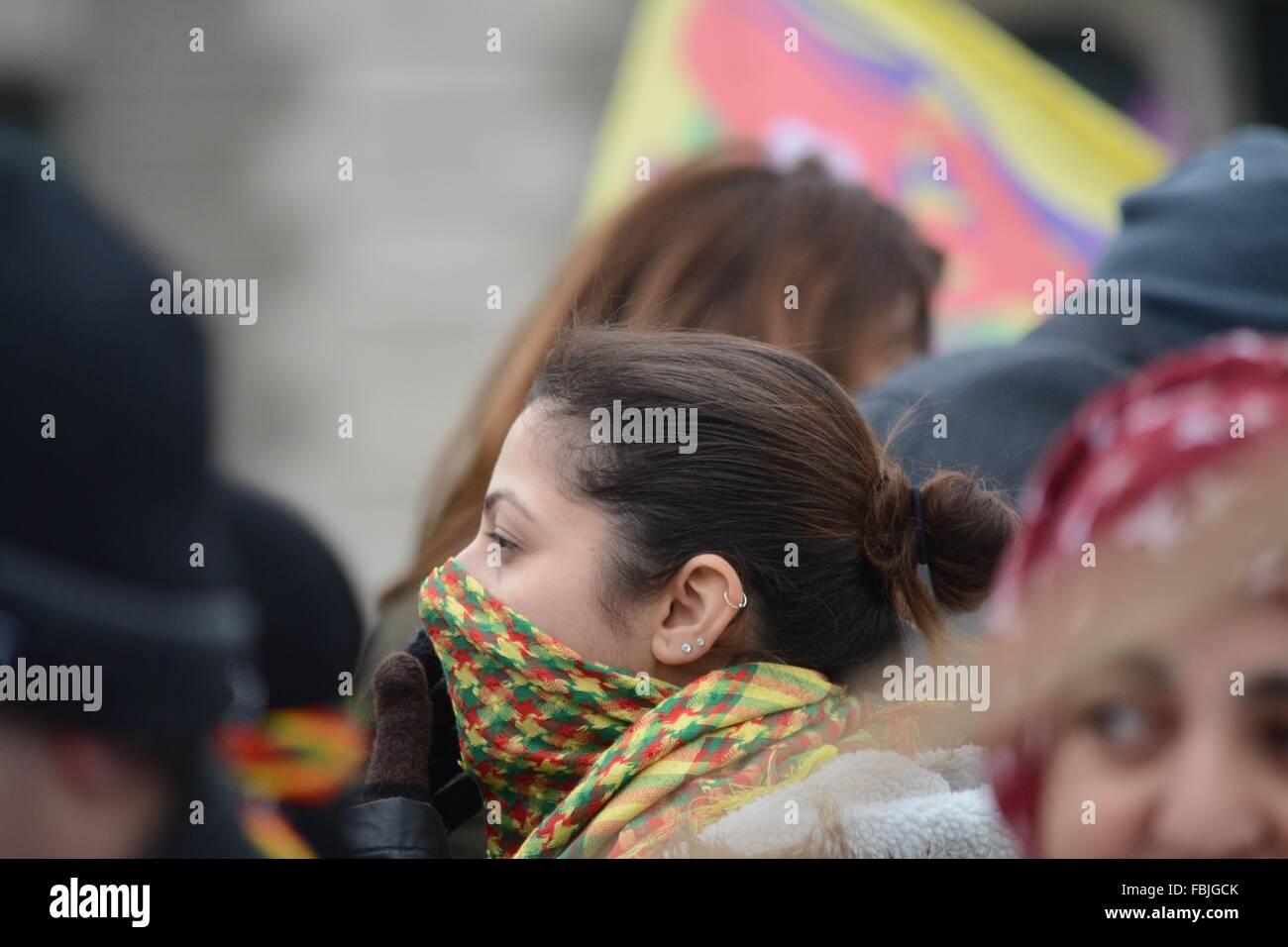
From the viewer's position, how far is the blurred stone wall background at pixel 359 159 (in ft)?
23.2

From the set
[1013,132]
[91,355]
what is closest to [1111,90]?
[1013,132]

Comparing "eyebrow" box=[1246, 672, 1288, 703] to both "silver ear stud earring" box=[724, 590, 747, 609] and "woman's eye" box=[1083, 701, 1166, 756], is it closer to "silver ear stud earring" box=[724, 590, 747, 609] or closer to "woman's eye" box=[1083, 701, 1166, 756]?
"woman's eye" box=[1083, 701, 1166, 756]

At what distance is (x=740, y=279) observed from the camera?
2.59 m

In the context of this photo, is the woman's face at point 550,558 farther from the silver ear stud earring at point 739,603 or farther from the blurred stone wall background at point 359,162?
the blurred stone wall background at point 359,162

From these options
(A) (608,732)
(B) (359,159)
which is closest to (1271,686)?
(A) (608,732)

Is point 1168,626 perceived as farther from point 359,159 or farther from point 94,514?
point 359,159

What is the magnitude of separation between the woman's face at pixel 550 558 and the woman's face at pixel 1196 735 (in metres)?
0.73

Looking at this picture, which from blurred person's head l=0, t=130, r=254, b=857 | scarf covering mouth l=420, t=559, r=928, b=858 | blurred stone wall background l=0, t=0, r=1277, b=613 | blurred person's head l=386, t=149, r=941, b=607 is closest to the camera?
blurred person's head l=0, t=130, r=254, b=857

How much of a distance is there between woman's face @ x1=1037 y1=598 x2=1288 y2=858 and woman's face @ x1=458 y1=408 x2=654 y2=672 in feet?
2.41

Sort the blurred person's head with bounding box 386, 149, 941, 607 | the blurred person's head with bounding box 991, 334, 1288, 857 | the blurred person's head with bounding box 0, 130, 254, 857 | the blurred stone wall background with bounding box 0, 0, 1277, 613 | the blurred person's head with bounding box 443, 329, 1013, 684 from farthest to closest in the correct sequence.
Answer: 1. the blurred stone wall background with bounding box 0, 0, 1277, 613
2. the blurred person's head with bounding box 386, 149, 941, 607
3. the blurred person's head with bounding box 443, 329, 1013, 684
4. the blurred person's head with bounding box 991, 334, 1288, 857
5. the blurred person's head with bounding box 0, 130, 254, 857

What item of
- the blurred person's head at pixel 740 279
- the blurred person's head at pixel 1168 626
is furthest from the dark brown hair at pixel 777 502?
the blurred person's head at pixel 1168 626

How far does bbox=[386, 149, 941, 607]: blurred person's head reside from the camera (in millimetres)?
2475

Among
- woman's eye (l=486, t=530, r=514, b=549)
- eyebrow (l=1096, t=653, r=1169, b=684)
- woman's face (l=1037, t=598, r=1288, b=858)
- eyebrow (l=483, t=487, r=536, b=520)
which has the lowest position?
woman's face (l=1037, t=598, r=1288, b=858)

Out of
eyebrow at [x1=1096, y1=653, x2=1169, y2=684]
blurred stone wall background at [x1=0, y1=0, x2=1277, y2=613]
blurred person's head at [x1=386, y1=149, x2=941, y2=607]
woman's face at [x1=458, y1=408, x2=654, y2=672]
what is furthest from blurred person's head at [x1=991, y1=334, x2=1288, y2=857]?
blurred stone wall background at [x1=0, y1=0, x2=1277, y2=613]
